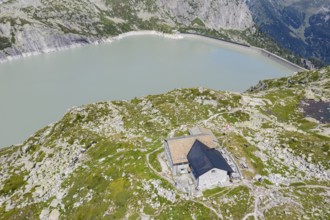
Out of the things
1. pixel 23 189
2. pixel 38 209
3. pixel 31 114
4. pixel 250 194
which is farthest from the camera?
pixel 31 114

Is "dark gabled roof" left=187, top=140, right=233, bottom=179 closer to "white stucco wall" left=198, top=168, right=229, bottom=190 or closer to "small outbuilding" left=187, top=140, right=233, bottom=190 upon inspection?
"small outbuilding" left=187, top=140, right=233, bottom=190

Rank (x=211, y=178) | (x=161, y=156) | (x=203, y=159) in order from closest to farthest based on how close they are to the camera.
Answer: (x=211, y=178) < (x=203, y=159) < (x=161, y=156)

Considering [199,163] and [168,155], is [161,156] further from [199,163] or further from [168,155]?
[199,163]

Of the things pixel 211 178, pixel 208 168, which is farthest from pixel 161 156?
pixel 208 168

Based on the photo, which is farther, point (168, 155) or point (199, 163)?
Answer: point (168, 155)

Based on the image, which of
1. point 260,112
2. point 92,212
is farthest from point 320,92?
point 92,212

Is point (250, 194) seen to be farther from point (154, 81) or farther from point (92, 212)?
point (154, 81)

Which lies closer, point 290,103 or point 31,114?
point 290,103
